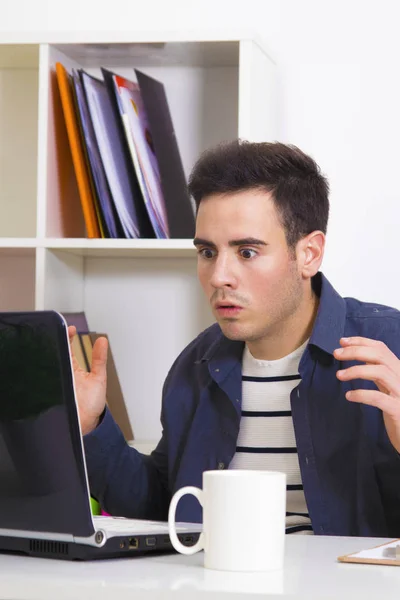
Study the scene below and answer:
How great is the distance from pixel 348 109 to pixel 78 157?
65 cm

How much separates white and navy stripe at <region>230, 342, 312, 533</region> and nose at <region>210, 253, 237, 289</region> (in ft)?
0.65

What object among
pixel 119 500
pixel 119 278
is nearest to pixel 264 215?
pixel 119 500

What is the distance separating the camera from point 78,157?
6.86ft

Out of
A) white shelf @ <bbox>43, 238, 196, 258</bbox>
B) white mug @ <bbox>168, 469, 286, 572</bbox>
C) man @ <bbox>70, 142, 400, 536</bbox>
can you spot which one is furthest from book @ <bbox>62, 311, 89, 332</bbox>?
white mug @ <bbox>168, 469, 286, 572</bbox>

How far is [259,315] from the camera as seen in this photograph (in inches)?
63.7

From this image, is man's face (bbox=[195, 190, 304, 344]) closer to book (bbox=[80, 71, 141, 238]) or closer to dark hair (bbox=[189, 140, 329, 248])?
dark hair (bbox=[189, 140, 329, 248])

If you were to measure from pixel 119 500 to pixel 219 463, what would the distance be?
0.18 meters

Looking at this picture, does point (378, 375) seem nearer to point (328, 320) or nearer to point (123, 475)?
point (328, 320)

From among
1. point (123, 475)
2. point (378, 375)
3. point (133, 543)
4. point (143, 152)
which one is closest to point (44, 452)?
point (133, 543)

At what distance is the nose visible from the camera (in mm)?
1552

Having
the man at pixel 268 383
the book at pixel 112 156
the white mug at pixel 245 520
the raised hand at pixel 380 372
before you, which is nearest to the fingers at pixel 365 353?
the raised hand at pixel 380 372

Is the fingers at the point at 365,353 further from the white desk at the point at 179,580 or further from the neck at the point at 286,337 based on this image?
the neck at the point at 286,337

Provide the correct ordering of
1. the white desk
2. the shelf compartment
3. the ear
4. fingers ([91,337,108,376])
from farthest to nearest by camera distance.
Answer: the shelf compartment < the ear < fingers ([91,337,108,376]) < the white desk

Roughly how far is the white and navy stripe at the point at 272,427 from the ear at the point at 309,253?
143 mm
